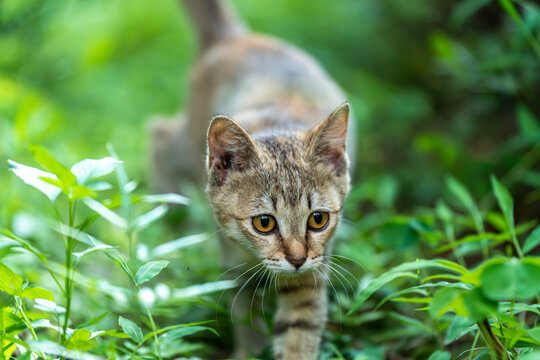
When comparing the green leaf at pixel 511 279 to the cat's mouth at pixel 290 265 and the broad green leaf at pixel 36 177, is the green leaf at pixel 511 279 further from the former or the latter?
the broad green leaf at pixel 36 177

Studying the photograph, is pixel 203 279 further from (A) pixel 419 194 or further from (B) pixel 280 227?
(A) pixel 419 194

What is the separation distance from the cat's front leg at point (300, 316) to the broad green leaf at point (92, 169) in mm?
1079

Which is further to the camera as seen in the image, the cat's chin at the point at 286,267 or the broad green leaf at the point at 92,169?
the cat's chin at the point at 286,267

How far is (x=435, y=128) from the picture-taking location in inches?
225

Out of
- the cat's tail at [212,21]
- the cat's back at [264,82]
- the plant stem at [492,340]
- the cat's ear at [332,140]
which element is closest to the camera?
the plant stem at [492,340]

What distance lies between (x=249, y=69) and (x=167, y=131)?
109 centimetres

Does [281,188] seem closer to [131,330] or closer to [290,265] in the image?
[290,265]

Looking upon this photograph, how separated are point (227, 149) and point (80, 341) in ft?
3.74

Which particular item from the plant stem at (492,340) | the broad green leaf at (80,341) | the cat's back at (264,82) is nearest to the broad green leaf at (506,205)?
the plant stem at (492,340)

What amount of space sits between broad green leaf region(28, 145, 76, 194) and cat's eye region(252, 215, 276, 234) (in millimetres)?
879

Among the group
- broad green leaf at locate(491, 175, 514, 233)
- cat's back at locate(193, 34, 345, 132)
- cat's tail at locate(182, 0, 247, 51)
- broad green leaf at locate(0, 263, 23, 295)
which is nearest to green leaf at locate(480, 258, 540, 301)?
broad green leaf at locate(491, 175, 514, 233)

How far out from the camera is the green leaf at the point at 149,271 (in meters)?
1.96

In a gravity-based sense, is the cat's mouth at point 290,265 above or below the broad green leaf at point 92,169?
below

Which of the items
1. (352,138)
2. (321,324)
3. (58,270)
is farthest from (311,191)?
(352,138)
